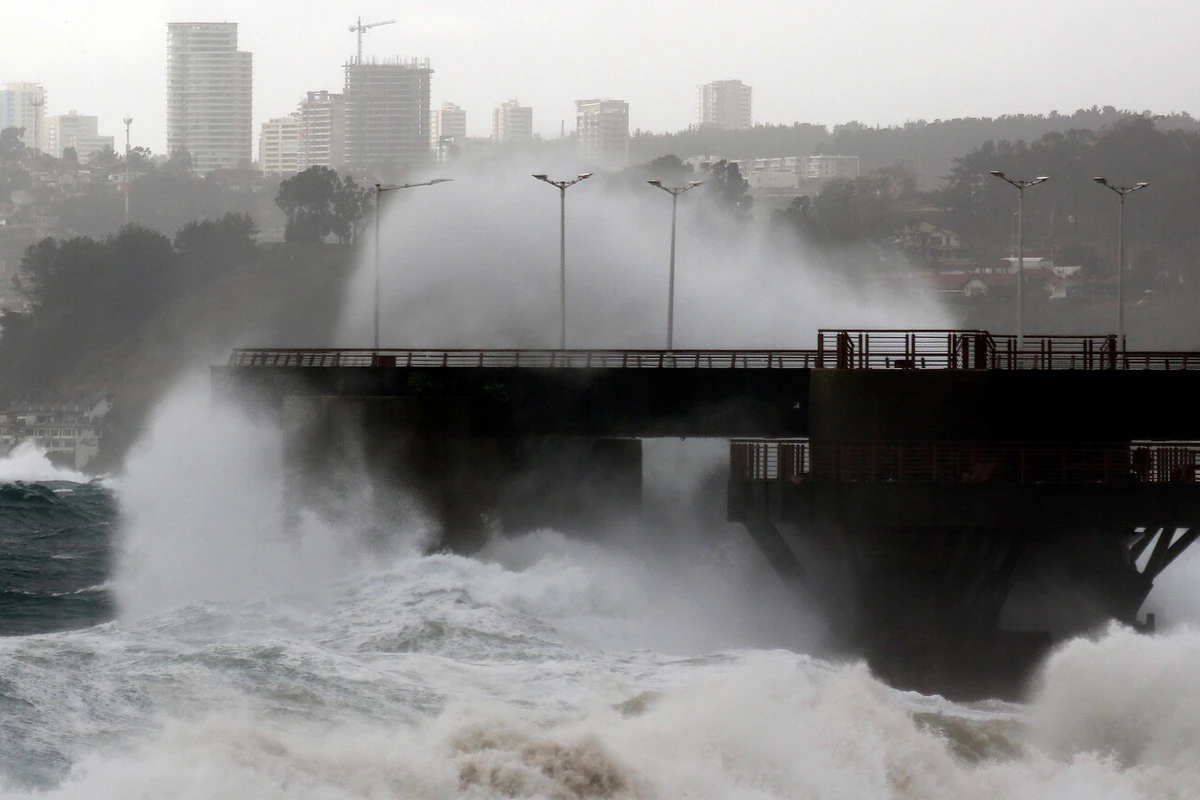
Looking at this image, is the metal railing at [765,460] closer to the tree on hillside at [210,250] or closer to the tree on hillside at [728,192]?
the tree on hillside at [728,192]

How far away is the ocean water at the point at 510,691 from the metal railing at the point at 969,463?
286cm

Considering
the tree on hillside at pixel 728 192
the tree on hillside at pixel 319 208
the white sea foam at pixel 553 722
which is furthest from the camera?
the tree on hillside at pixel 319 208

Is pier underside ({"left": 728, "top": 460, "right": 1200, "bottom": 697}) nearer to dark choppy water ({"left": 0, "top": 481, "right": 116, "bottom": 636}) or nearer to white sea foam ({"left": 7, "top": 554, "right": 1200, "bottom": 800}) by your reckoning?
white sea foam ({"left": 7, "top": 554, "right": 1200, "bottom": 800})

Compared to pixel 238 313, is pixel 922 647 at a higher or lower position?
lower

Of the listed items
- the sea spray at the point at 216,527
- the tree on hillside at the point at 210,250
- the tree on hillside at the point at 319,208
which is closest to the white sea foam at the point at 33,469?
the tree on hillside at the point at 210,250

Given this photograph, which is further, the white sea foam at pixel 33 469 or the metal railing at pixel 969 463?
the white sea foam at pixel 33 469

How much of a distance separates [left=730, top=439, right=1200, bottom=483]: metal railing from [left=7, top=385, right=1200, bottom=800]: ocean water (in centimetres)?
286

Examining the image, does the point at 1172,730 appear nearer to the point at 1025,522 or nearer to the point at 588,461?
the point at 1025,522

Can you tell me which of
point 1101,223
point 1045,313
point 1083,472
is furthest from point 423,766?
point 1101,223

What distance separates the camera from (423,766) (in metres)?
20.1

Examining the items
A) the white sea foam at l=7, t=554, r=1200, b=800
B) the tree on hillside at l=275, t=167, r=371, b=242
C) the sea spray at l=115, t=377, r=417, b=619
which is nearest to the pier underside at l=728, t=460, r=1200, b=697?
the white sea foam at l=7, t=554, r=1200, b=800

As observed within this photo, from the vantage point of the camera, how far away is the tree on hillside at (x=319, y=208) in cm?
18325

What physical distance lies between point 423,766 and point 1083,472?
1731 cm

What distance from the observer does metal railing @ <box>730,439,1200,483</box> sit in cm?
3291
